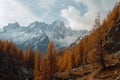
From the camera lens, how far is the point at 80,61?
5984 inches

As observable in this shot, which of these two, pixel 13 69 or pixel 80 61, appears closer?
pixel 80 61

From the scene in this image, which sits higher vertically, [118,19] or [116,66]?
[118,19]

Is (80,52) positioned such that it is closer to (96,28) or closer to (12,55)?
(12,55)

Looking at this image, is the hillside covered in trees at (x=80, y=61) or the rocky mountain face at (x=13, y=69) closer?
the hillside covered in trees at (x=80, y=61)

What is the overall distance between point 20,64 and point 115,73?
12066cm

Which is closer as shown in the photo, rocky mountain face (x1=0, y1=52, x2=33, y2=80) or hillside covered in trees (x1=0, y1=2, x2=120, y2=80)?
hillside covered in trees (x1=0, y1=2, x2=120, y2=80)

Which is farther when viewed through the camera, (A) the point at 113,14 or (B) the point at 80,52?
(A) the point at 113,14

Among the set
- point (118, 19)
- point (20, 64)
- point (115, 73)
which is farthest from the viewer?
point (20, 64)

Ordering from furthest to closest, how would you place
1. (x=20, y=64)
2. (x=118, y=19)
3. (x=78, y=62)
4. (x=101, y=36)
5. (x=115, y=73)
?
1. (x=20, y=64)
2. (x=118, y=19)
3. (x=78, y=62)
4. (x=101, y=36)
5. (x=115, y=73)

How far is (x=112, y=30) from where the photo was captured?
153 metres

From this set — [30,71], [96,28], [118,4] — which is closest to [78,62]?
[30,71]

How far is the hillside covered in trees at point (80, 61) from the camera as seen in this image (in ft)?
249

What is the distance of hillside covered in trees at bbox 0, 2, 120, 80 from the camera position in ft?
249

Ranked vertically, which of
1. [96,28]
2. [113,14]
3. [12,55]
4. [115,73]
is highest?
[113,14]
